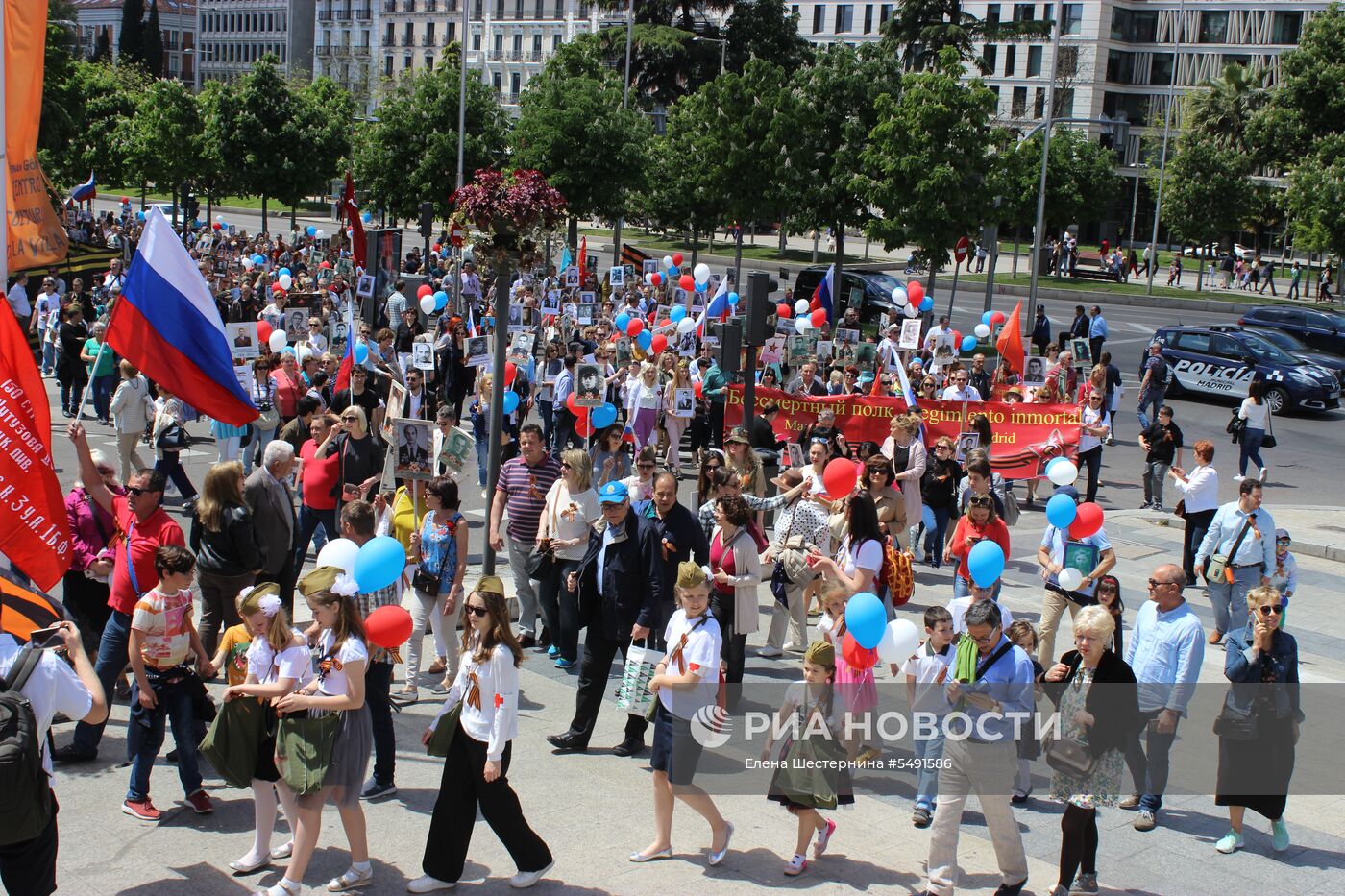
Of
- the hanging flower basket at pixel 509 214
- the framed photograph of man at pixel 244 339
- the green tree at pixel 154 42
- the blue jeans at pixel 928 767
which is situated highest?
the green tree at pixel 154 42

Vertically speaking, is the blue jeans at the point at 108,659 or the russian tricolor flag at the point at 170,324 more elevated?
the russian tricolor flag at the point at 170,324

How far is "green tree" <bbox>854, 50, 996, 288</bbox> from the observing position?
29.0 metres

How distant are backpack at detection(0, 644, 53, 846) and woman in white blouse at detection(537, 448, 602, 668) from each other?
4.42 meters

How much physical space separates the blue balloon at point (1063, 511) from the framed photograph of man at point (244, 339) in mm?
8957

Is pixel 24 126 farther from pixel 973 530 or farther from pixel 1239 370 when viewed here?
pixel 1239 370

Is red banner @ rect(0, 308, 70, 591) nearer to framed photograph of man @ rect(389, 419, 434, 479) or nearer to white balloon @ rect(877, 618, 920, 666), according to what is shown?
framed photograph of man @ rect(389, 419, 434, 479)

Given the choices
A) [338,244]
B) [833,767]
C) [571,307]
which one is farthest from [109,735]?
[338,244]

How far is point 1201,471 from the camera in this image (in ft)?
43.3

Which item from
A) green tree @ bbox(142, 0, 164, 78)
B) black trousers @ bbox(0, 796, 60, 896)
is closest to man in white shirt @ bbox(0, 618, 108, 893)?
black trousers @ bbox(0, 796, 60, 896)

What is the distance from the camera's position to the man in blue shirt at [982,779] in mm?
6531

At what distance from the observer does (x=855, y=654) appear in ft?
25.5

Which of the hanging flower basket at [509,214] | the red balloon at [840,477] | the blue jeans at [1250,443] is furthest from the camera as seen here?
the blue jeans at [1250,443]

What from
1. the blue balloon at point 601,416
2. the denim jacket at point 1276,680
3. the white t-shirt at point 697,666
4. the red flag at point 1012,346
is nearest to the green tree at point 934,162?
the red flag at point 1012,346

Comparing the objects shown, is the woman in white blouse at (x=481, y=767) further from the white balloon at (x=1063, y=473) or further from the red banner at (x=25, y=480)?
the white balloon at (x=1063, y=473)
